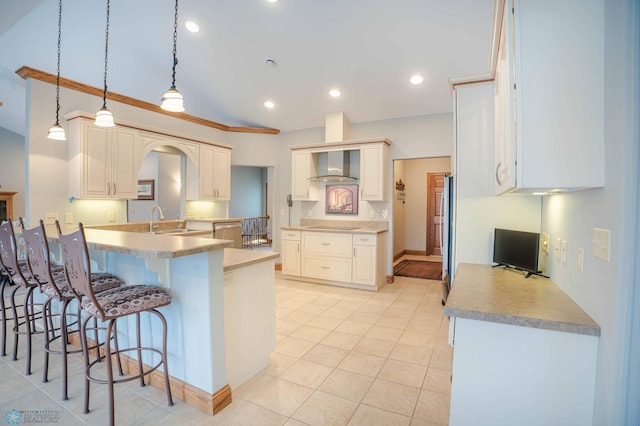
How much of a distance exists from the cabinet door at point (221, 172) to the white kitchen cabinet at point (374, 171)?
2435 millimetres

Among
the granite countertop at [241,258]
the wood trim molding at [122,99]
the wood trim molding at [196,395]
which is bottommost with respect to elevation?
the wood trim molding at [196,395]

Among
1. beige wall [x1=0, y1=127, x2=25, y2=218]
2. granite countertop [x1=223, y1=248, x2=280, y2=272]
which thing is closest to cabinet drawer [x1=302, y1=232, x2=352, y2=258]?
granite countertop [x1=223, y1=248, x2=280, y2=272]

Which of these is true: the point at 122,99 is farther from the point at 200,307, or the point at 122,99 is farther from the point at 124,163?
the point at 200,307

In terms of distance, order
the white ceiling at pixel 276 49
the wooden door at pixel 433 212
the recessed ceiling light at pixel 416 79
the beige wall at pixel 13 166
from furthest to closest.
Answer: the wooden door at pixel 433 212 < the beige wall at pixel 13 166 < the recessed ceiling light at pixel 416 79 < the white ceiling at pixel 276 49

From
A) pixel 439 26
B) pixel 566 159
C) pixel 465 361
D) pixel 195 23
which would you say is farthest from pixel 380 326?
pixel 195 23

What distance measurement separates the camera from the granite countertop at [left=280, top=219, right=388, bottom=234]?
16.2 feet

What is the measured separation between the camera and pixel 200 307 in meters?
1.92

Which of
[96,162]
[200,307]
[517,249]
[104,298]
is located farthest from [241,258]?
[96,162]

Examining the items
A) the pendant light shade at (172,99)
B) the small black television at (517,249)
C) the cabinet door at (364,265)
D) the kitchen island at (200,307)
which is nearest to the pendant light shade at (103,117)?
the pendant light shade at (172,99)

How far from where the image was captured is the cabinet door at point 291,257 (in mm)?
5262

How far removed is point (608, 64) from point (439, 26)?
2.40 metres

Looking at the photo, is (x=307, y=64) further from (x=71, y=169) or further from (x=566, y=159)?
(x=566, y=159)

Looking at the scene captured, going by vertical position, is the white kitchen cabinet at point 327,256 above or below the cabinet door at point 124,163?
below

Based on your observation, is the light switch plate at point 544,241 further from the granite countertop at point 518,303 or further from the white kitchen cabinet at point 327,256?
the white kitchen cabinet at point 327,256
